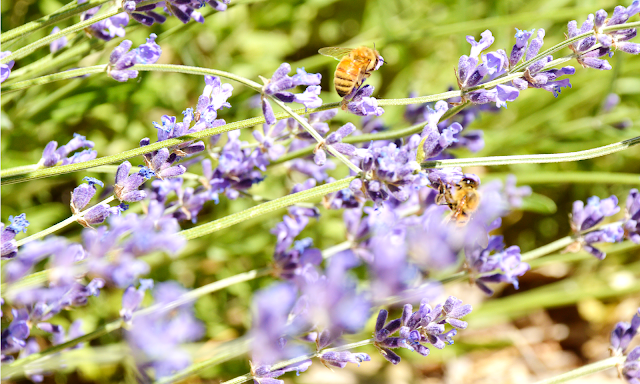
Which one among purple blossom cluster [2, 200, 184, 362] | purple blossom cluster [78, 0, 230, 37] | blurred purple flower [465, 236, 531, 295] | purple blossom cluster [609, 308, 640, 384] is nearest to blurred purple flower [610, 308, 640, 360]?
purple blossom cluster [609, 308, 640, 384]

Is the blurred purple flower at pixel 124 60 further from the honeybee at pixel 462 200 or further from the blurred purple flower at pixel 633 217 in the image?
the blurred purple flower at pixel 633 217

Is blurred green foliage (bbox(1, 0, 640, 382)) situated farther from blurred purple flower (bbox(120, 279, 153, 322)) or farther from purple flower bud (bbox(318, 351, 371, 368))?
purple flower bud (bbox(318, 351, 371, 368))

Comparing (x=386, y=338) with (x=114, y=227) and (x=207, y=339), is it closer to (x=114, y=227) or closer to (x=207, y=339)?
(x=114, y=227)

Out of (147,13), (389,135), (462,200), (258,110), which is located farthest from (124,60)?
(258,110)

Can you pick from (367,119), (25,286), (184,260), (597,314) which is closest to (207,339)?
(184,260)

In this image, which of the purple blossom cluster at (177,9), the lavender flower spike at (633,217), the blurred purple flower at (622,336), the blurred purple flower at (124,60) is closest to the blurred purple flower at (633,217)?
the lavender flower spike at (633,217)

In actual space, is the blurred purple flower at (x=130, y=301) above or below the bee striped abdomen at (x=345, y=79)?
below

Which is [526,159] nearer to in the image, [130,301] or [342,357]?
[342,357]
